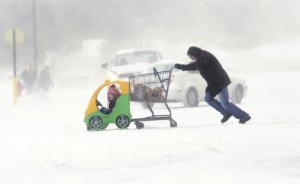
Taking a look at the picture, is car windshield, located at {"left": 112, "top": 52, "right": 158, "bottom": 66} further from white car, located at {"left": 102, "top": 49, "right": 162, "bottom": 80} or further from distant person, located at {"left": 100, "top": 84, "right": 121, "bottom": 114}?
distant person, located at {"left": 100, "top": 84, "right": 121, "bottom": 114}

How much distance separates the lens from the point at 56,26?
7275 centimetres

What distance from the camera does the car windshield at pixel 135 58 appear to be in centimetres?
2533

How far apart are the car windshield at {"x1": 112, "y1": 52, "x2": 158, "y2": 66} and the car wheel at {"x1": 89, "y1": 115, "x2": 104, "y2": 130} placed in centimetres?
1182

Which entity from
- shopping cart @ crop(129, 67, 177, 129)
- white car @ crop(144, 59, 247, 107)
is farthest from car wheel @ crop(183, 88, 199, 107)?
shopping cart @ crop(129, 67, 177, 129)

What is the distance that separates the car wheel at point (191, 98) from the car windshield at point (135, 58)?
371 cm

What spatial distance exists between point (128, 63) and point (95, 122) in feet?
39.5

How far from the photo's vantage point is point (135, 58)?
25.9 meters

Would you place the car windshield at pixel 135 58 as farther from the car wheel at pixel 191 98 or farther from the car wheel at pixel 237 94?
the car wheel at pixel 237 94

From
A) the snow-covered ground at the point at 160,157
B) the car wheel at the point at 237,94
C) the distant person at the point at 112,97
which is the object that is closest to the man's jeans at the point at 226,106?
the snow-covered ground at the point at 160,157

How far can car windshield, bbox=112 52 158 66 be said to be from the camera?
25.3 metres

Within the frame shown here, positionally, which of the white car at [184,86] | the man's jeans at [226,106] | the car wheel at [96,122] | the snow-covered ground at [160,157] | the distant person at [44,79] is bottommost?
the snow-covered ground at [160,157]

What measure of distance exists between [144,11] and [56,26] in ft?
28.0

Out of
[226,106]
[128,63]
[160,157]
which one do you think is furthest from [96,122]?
[128,63]

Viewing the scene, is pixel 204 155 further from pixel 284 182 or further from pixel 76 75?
pixel 76 75
